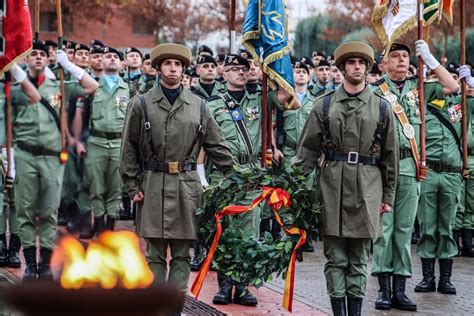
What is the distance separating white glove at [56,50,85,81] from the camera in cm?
891

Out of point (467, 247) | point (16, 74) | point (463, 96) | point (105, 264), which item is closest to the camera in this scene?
point (105, 264)

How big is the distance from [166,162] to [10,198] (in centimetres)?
435

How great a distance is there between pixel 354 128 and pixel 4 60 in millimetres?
3066

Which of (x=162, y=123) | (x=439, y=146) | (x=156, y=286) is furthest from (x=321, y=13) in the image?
(x=156, y=286)

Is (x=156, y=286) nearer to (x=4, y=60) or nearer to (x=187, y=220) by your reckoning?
(x=187, y=220)

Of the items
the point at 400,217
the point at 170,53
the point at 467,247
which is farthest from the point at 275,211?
the point at 467,247

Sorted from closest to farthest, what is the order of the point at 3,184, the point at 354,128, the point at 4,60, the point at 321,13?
the point at 354,128, the point at 4,60, the point at 3,184, the point at 321,13

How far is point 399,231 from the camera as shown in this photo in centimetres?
965

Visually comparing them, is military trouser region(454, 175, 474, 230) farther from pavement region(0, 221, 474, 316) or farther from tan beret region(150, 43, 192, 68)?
tan beret region(150, 43, 192, 68)

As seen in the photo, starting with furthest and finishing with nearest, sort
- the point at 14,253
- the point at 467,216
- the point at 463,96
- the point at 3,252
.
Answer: the point at 467,216 → the point at 3,252 → the point at 14,253 → the point at 463,96

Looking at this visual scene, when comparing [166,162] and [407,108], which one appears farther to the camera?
[407,108]

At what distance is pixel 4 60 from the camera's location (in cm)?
945

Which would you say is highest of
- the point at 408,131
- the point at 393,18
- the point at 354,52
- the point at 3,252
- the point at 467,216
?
the point at 393,18

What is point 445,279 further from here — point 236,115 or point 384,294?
point 236,115
